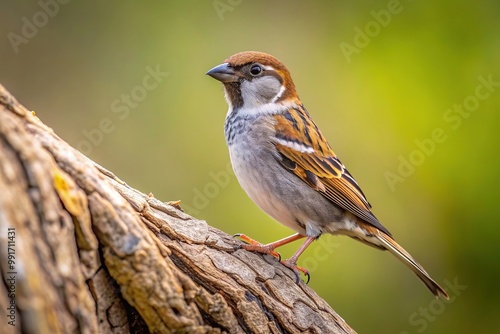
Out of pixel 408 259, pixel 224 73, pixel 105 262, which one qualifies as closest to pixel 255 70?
pixel 224 73

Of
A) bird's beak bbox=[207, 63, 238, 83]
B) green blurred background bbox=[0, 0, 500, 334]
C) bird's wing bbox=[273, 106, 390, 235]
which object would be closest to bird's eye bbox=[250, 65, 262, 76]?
bird's beak bbox=[207, 63, 238, 83]

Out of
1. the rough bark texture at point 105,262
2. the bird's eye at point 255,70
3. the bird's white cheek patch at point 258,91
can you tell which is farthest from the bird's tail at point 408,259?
the bird's eye at point 255,70

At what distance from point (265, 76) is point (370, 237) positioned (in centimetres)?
132

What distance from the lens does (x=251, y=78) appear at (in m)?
4.42

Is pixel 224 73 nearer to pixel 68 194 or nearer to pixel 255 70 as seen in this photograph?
pixel 255 70

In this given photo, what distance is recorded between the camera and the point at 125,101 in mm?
6543

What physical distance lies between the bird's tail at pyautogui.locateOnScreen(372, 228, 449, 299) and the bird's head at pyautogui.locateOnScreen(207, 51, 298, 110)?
1200 mm

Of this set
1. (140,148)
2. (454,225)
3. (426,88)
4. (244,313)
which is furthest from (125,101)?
(244,313)

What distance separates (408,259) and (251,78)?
1605 millimetres

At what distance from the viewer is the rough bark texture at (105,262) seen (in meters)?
2.28

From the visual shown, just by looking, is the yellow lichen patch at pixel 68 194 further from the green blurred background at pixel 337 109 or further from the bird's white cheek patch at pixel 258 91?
the green blurred background at pixel 337 109

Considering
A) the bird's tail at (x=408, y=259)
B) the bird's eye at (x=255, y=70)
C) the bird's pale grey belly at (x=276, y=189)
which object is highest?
the bird's eye at (x=255, y=70)

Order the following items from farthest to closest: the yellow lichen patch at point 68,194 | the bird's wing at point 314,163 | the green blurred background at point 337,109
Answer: the green blurred background at point 337,109
the bird's wing at point 314,163
the yellow lichen patch at point 68,194

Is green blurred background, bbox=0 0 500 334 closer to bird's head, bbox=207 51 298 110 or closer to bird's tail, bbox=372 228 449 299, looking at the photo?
bird's tail, bbox=372 228 449 299
